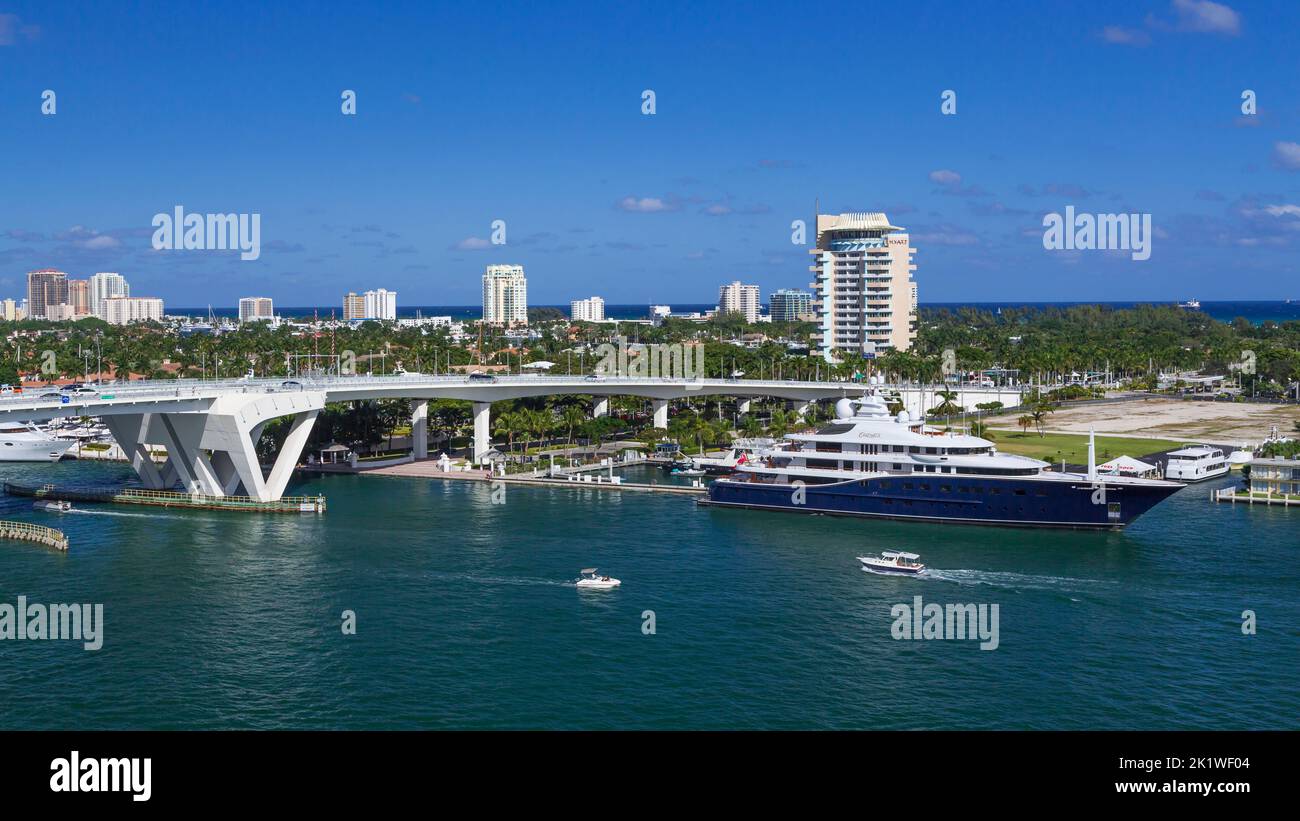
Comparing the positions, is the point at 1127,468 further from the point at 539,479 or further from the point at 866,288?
the point at 866,288

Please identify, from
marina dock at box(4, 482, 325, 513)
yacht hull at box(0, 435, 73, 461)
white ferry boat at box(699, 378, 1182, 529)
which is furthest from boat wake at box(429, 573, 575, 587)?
yacht hull at box(0, 435, 73, 461)

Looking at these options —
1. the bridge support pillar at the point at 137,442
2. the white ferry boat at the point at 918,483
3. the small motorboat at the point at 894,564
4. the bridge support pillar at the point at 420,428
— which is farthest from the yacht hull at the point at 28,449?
the small motorboat at the point at 894,564

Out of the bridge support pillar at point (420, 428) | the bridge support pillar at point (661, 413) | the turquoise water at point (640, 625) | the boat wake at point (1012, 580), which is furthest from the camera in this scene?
the bridge support pillar at point (661, 413)

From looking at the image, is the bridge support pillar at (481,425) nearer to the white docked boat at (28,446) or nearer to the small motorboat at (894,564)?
the white docked boat at (28,446)

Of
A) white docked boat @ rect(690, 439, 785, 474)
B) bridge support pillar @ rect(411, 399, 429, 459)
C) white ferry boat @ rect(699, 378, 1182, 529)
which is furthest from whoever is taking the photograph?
bridge support pillar @ rect(411, 399, 429, 459)

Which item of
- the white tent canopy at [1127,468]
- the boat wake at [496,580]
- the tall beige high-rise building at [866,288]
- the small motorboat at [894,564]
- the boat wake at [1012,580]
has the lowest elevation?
the boat wake at [1012,580]

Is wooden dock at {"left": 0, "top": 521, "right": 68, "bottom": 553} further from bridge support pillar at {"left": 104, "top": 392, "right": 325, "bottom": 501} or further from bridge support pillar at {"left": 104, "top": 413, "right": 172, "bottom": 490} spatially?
bridge support pillar at {"left": 104, "top": 413, "right": 172, "bottom": 490}

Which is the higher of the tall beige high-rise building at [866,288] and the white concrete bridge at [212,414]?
the tall beige high-rise building at [866,288]
